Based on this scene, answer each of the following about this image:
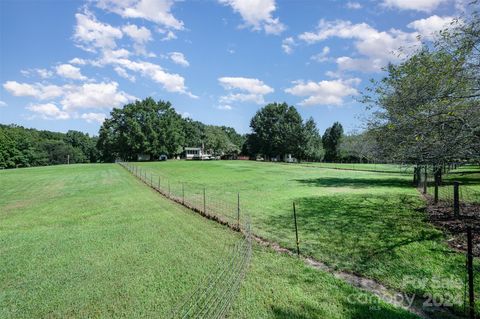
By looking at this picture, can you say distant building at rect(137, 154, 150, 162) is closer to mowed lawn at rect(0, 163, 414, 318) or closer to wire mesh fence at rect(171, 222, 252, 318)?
mowed lawn at rect(0, 163, 414, 318)

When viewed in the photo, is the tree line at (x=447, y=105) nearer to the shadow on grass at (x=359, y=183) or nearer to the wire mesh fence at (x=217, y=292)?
the wire mesh fence at (x=217, y=292)

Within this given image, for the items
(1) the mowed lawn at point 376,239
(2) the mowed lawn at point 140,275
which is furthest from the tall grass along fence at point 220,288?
(1) the mowed lawn at point 376,239

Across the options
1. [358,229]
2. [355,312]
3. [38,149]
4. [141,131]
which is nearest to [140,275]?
[355,312]

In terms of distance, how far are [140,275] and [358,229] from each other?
19.3ft

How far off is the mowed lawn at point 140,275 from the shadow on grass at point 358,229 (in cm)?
105

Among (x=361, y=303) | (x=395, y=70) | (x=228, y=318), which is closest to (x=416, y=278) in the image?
(x=361, y=303)

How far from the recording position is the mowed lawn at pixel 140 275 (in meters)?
3.99

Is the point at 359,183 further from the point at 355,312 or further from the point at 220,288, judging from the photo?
the point at 220,288

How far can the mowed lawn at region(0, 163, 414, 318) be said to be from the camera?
3.99 metres

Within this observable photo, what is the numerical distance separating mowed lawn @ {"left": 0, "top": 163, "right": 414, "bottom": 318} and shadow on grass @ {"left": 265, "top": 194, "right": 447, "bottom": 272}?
1.05 meters

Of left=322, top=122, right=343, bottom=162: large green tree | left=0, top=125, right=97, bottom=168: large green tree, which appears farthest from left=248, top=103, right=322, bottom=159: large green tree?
left=0, top=125, right=97, bottom=168: large green tree

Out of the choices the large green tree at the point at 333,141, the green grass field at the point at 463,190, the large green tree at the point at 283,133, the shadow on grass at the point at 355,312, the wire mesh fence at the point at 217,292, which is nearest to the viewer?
the shadow on grass at the point at 355,312

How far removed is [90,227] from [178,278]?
5308mm

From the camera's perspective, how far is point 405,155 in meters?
8.20
